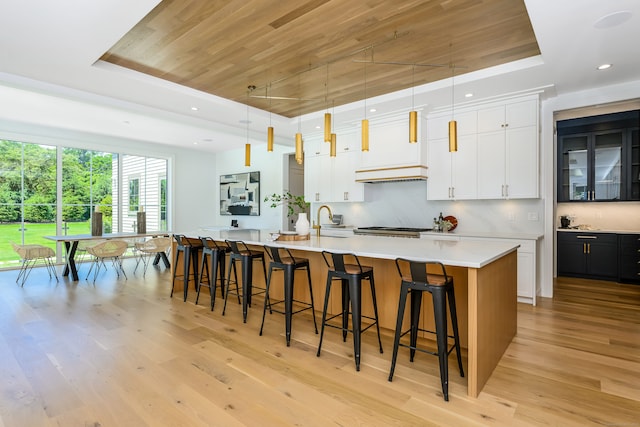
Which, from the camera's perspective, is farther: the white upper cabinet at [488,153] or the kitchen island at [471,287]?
the white upper cabinet at [488,153]

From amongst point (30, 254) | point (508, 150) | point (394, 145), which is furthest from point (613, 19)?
point (30, 254)

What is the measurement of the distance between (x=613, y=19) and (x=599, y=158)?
3863 mm

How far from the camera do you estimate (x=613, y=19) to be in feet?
8.32

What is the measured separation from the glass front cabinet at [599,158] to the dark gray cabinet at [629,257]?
67 centimetres

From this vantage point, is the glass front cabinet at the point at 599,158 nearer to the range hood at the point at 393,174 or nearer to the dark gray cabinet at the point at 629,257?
the dark gray cabinet at the point at 629,257

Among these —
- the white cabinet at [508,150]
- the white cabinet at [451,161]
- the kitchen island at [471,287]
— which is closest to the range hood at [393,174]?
the white cabinet at [451,161]

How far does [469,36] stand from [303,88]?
205 centimetres

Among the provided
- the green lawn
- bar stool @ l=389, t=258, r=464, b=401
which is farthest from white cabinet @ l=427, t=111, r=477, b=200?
the green lawn

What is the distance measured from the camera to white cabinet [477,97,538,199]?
421cm

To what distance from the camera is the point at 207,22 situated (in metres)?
2.85

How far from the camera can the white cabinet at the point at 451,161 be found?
469 centimetres

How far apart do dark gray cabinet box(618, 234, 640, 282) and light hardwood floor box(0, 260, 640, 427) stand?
1695 mm

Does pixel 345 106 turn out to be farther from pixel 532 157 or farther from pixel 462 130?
pixel 532 157

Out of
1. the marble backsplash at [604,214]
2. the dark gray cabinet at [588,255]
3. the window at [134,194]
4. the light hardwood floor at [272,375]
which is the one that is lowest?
the light hardwood floor at [272,375]
